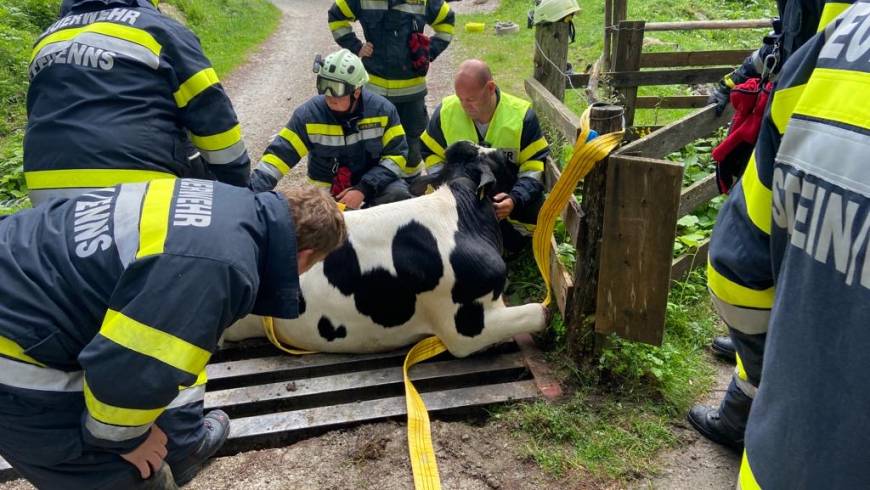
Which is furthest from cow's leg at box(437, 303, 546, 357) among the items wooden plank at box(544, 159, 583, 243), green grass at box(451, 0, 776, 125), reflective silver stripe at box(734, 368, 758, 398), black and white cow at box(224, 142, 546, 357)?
green grass at box(451, 0, 776, 125)

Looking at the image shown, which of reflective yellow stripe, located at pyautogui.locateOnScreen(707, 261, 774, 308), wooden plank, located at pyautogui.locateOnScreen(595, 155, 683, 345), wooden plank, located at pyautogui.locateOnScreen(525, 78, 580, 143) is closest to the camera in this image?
reflective yellow stripe, located at pyautogui.locateOnScreen(707, 261, 774, 308)

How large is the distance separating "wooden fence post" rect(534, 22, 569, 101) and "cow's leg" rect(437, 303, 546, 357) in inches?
94.2

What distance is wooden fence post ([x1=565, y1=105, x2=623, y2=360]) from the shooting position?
3170 mm

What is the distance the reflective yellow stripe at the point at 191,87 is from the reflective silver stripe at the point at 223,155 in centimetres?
29

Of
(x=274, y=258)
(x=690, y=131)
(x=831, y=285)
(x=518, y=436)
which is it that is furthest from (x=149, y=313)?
(x=690, y=131)

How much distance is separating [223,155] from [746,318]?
2746 millimetres

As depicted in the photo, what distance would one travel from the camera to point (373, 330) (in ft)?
12.6

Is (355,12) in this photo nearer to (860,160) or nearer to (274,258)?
(274,258)

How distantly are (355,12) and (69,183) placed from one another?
11.7 feet

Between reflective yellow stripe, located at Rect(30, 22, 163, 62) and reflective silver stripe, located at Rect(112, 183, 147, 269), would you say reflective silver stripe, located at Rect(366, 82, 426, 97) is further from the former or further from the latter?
reflective silver stripe, located at Rect(112, 183, 147, 269)

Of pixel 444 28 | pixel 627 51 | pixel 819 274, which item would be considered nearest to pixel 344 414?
pixel 819 274

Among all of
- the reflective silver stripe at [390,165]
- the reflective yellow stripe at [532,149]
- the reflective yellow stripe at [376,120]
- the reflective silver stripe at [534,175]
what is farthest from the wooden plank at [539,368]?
the reflective yellow stripe at [376,120]

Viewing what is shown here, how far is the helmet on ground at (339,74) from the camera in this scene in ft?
14.4

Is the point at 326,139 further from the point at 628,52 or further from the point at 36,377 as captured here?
the point at 628,52
